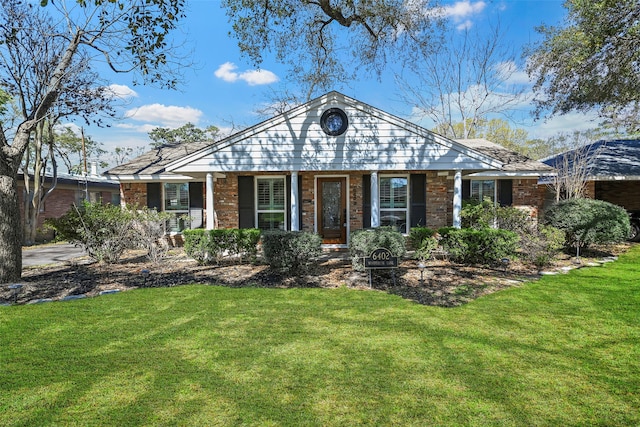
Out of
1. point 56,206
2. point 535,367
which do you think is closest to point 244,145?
point 535,367

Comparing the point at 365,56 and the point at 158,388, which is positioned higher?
the point at 365,56

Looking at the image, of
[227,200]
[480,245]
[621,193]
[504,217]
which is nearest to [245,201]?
[227,200]

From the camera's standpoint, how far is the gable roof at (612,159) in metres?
13.6

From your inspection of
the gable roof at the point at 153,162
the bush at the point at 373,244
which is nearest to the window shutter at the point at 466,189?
the bush at the point at 373,244

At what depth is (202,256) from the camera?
8.93 meters

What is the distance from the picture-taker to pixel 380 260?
687 cm

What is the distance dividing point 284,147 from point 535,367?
7.29 meters

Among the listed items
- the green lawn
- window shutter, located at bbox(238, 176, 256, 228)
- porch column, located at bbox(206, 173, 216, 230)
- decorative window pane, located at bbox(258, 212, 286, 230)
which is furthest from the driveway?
decorative window pane, located at bbox(258, 212, 286, 230)

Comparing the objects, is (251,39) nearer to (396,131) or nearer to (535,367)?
(396,131)

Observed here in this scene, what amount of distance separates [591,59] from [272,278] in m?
13.6

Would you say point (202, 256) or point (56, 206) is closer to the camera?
point (202, 256)

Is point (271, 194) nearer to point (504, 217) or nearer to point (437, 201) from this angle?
point (437, 201)

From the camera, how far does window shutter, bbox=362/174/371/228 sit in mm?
10586

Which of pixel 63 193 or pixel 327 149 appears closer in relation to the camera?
pixel 327 149
